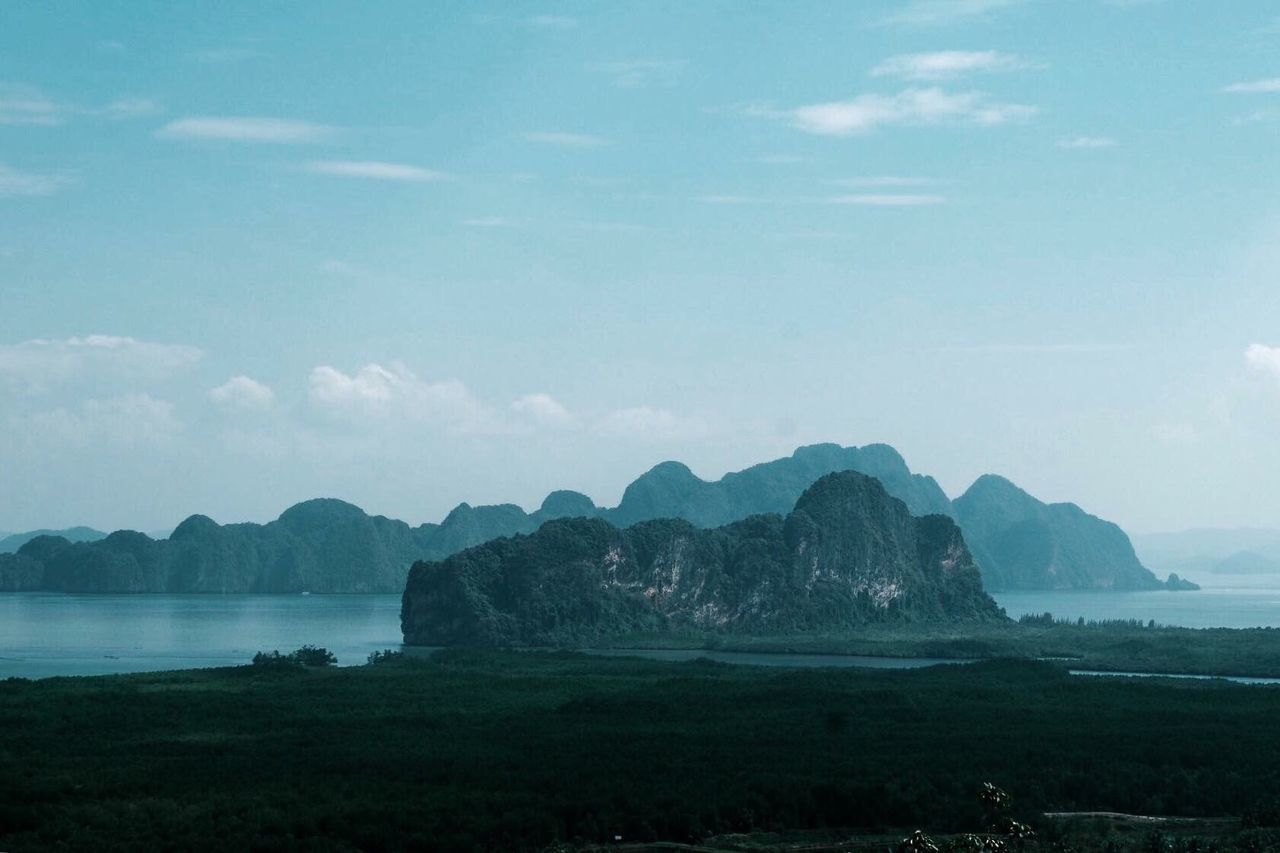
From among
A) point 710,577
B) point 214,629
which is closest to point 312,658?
point 710,577

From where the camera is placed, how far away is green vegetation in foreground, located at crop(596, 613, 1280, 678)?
3543 inches

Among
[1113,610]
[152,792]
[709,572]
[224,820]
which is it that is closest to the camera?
[224,820]

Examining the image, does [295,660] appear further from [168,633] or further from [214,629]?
[214,629]

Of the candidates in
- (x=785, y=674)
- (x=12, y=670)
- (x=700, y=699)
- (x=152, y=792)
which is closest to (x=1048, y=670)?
(x=785, y=674)

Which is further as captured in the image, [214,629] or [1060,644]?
[214,629]

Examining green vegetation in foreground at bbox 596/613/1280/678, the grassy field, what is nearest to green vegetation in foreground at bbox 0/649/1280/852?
the grassy field

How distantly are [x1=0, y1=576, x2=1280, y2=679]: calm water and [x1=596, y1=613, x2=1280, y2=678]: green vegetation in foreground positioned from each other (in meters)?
4.79

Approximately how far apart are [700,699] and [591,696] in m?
4.29

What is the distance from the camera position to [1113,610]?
185 metres

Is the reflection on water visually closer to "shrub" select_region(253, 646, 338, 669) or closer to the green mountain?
the green mountain

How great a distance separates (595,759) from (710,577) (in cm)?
8448

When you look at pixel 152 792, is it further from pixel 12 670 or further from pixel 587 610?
pixel 587 610

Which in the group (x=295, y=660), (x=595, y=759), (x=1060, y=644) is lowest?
(x=595, y=759)

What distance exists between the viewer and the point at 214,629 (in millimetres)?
131250
